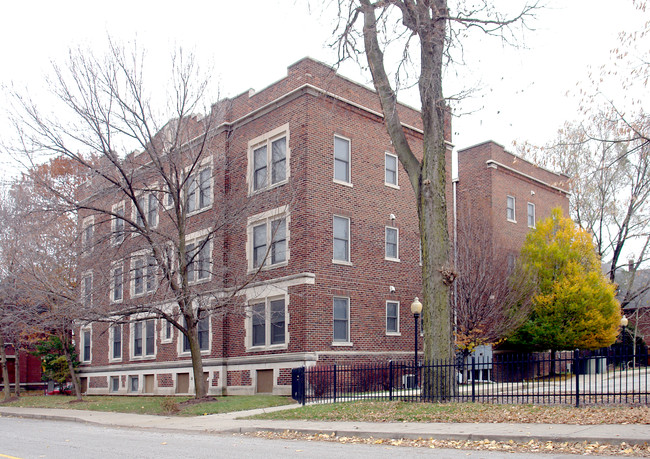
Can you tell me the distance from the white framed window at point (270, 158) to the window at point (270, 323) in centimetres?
430

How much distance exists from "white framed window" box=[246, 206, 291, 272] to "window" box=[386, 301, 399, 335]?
4763mm

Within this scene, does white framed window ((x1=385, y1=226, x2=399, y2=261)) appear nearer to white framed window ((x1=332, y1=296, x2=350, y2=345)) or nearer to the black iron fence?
white framed window ((x1=332, y1=296, x2=350, y2=345))

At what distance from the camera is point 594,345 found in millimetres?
28750

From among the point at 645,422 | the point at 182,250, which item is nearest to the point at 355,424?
the point at 645,422

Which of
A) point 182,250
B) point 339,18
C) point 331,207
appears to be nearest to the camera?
point 339,18

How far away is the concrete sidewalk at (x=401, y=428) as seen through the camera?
991 cm

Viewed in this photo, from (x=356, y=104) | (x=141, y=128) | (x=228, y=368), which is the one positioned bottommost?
(x=228, y=368)

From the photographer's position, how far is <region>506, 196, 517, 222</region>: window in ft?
109

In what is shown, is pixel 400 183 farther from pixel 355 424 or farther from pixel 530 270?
pixel 355 424

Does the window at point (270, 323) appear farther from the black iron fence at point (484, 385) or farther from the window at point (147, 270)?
the window at point (147, 270)

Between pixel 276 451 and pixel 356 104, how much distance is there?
17.4 m

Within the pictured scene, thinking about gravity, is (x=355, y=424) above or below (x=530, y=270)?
below

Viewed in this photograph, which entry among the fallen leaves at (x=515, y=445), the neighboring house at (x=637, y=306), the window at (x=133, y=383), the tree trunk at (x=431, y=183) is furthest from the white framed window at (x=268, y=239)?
the neighboring house at (x=637, y=306)

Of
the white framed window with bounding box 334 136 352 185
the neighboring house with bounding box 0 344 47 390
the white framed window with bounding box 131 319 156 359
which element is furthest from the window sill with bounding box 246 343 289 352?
the neighboring house with bounding box 0 344 47 390
